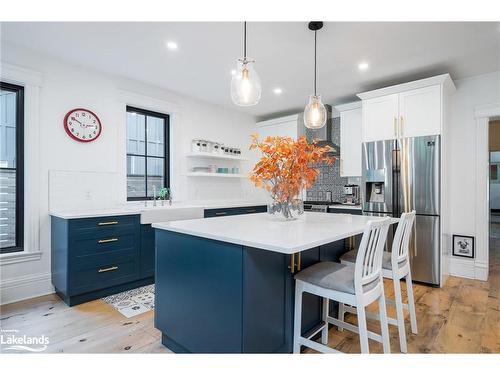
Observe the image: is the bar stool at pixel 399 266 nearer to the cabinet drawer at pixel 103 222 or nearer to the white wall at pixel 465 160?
the white wall at pixel 465 160

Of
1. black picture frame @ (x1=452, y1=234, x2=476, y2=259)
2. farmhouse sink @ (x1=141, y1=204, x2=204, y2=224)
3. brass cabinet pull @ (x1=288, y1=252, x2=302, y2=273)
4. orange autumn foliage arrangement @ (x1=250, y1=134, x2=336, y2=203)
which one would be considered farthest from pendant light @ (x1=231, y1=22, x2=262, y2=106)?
black picture frame @ (x1=452, y1=234, x2=476, y2=259)

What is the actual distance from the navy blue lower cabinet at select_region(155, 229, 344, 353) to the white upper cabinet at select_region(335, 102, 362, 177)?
261 cm

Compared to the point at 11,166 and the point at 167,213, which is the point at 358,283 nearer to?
the point at 167,213

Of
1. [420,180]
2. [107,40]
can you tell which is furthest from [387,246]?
[107,40]

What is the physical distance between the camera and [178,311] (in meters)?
1.86

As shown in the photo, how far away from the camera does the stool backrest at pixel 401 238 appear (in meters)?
1.95

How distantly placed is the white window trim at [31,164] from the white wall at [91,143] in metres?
0.04

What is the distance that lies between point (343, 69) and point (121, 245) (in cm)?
323

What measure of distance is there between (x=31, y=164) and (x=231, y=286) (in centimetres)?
270

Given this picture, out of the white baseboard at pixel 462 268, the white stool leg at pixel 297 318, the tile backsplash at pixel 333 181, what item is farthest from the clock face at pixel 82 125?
the white baseboard at pixel 462 268

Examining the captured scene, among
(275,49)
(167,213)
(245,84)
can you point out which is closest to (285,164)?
(245,84)

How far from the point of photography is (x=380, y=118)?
366 cm

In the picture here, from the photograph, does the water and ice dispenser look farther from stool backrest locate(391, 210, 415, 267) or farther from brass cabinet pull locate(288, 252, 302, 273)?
brass cabinet pull locate(288, 252, 302, 273)

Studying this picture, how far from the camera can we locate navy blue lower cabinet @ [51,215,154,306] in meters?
2.70
